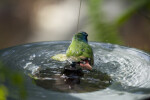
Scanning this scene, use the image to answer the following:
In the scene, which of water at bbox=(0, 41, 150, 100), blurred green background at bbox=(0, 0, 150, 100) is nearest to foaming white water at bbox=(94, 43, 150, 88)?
water at bbox=(0, 41, 150, 100)

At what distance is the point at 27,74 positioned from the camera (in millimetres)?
1550

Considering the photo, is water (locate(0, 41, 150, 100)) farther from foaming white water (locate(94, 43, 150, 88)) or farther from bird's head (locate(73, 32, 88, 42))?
bird's head (locate(73, 32, 88, 42))

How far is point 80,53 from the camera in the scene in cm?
167

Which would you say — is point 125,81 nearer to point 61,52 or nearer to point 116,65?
point 116,65

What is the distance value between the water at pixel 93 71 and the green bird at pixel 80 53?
0.05 metres

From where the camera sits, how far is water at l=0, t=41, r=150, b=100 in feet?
4.18

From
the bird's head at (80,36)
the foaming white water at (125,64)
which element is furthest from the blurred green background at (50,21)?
the bird's head at (80,36)

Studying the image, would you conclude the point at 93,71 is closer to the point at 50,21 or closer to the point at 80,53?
the point at 80,53

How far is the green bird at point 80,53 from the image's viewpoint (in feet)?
5.30

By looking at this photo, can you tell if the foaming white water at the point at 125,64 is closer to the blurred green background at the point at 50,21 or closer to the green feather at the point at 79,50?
the green feather at the point at 79,50

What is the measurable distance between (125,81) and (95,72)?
0.19 metres

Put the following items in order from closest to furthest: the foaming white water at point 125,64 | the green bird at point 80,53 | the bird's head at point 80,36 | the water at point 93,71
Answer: the water at point 93,71, the foaming white water at point 125,64, the green bird at point 80,53, the bird's head at point 80,36

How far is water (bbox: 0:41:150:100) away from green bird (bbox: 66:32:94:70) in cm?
5

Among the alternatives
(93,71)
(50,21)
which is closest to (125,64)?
(93,71)
